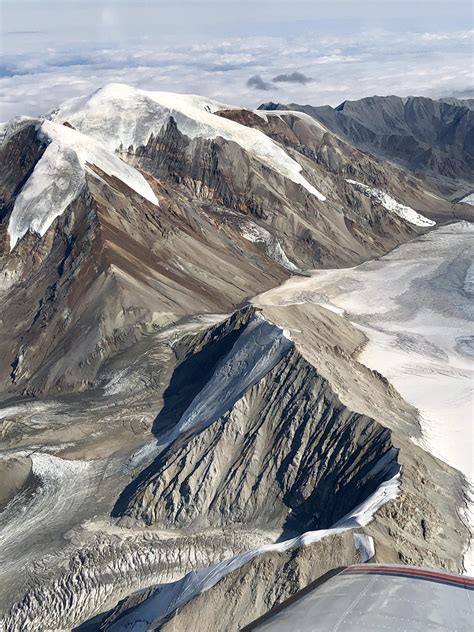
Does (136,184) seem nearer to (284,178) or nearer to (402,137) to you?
(284,178)

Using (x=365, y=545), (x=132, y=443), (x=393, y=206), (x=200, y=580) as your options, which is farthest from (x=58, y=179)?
(x=393, y=206)

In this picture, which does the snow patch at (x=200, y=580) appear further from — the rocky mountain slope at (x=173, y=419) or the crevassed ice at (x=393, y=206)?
the crevassed ice at (x=393, y=206)

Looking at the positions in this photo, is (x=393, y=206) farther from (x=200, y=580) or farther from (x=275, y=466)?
(x=200, y=580)

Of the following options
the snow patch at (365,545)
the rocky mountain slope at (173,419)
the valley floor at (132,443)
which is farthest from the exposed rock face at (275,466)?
the snow patch at (365,545)

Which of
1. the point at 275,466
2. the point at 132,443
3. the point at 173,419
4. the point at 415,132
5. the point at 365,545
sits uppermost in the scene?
the point at 415,132

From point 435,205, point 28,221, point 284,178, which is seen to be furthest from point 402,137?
point 28,221

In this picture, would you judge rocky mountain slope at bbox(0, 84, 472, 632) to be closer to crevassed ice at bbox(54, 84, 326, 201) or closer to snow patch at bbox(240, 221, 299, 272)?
snow patch at bbox(240, 221, 299, 272)
